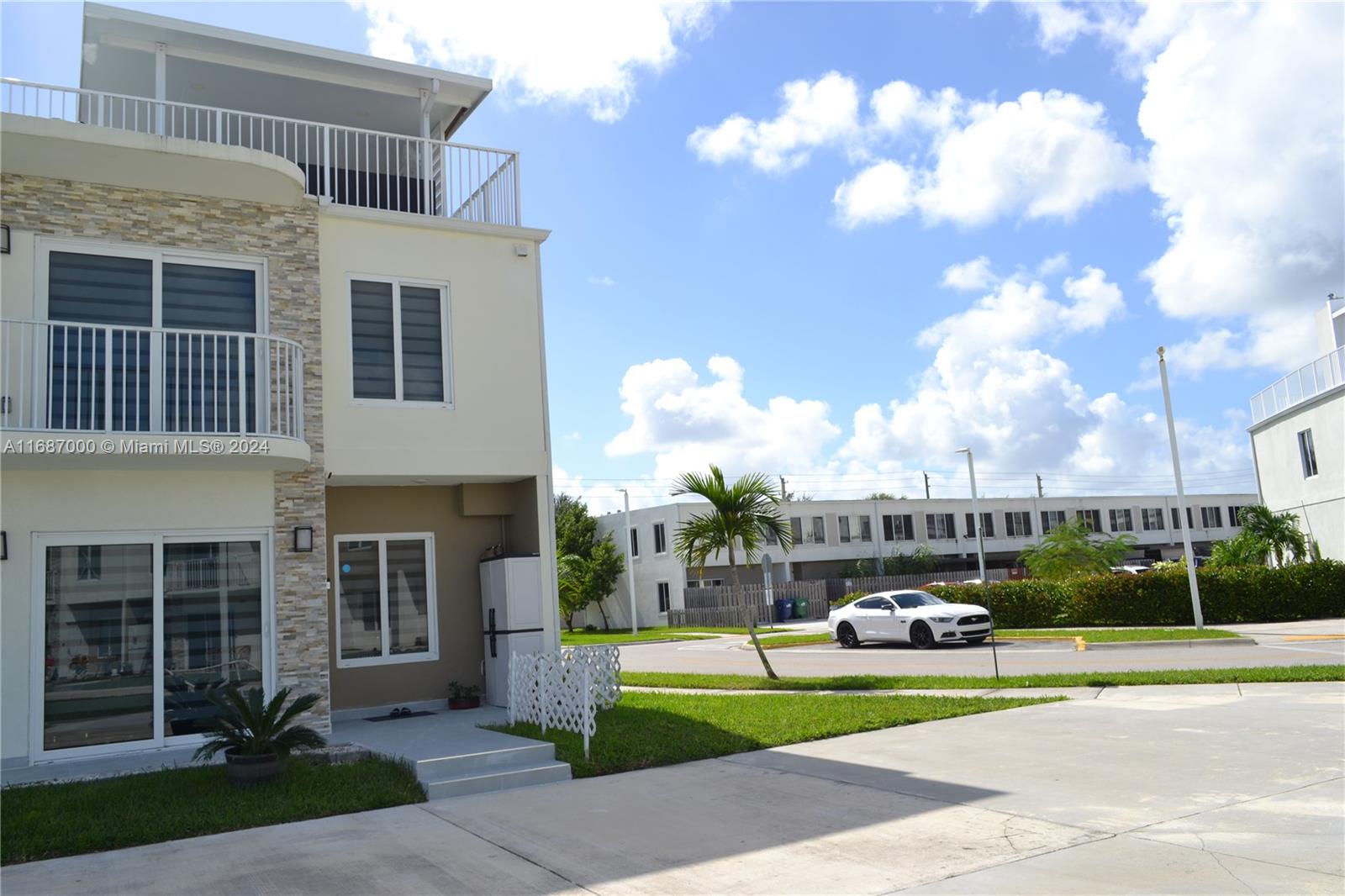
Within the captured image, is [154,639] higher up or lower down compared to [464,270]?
lower down

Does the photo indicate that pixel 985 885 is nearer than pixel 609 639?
Yes

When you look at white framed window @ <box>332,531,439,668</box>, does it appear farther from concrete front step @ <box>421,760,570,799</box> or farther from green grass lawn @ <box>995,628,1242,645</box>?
green grass lawn @ <box>995,628,1242,645</box>

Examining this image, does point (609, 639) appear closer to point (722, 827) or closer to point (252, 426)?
point (252, 426)

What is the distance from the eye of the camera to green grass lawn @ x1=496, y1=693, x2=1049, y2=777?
33.1 feet

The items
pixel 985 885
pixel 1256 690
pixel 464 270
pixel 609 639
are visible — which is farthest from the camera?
pixel 609 639

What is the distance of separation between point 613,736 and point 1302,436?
98.8 feet

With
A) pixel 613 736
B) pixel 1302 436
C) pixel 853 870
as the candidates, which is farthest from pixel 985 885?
pixel 1302 436

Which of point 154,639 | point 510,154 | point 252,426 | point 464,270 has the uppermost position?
point 510,154

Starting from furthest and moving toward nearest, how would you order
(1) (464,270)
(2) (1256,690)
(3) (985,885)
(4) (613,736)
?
(1) (464,270), (2) (1256,690), (4) (613,736), (3) (985,885)

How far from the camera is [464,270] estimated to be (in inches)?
548

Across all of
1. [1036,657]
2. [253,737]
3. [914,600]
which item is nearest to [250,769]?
[253,737]

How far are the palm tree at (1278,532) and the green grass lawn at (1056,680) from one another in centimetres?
1784

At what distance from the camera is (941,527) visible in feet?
193

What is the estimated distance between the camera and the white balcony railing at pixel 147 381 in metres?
10.7
